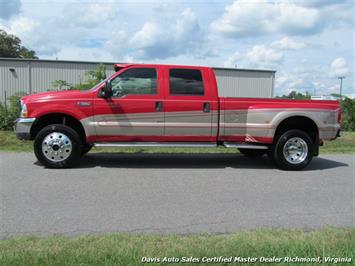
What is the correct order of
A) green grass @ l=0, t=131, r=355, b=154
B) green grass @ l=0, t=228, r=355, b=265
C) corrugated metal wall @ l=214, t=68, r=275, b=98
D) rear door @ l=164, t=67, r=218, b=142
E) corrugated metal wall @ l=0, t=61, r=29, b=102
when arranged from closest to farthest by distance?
green grass @ l=0, t=228, r=355, b=265 < rear door @ l=164, t=67, r=218, b=142 < green grass @ l=0, t=131, r=355, b=154 < corrugated metal wall @ l=0, t=61, r=29, b=102 < corrugated metal wall @ l=214, t=68, r=275, b=98

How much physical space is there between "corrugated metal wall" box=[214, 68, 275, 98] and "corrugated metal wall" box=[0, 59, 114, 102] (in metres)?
10.1

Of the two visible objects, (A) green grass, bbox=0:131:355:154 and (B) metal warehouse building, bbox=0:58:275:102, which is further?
(B) metal warehouse building, bbox=0:58:275:102

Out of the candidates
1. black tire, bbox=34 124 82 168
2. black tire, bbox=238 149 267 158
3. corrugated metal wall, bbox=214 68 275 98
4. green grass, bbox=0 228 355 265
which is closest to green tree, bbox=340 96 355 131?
black tire, bbox=238 149 267 158

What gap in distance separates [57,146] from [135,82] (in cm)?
203

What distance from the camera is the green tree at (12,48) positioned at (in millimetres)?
64875

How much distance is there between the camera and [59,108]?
8070 mm

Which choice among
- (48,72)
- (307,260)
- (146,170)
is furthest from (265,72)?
(307,260)

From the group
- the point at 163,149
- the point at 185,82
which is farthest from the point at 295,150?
the point at 163,149

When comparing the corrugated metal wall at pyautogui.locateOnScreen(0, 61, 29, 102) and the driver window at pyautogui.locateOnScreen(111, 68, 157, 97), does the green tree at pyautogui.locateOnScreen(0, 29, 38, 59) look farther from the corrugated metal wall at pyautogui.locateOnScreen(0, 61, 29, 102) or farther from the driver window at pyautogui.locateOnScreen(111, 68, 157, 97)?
the driver window at pyautogui.locateOnScreen(111, 68, 157, 97)

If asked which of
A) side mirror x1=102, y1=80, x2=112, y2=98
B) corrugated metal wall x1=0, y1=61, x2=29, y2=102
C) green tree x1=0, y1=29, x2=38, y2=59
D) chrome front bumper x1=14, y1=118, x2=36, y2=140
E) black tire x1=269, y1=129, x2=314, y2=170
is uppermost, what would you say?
green tree x1=0, y1=29, x2=38, y2=59

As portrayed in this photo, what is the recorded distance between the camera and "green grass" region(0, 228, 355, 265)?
12.0 ft

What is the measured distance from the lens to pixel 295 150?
28.7ft

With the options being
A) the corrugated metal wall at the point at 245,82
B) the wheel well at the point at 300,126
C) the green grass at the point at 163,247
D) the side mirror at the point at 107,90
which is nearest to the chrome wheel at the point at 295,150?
the wheel well at the point at 300,126

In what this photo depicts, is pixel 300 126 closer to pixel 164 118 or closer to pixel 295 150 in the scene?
pixel 295 150
